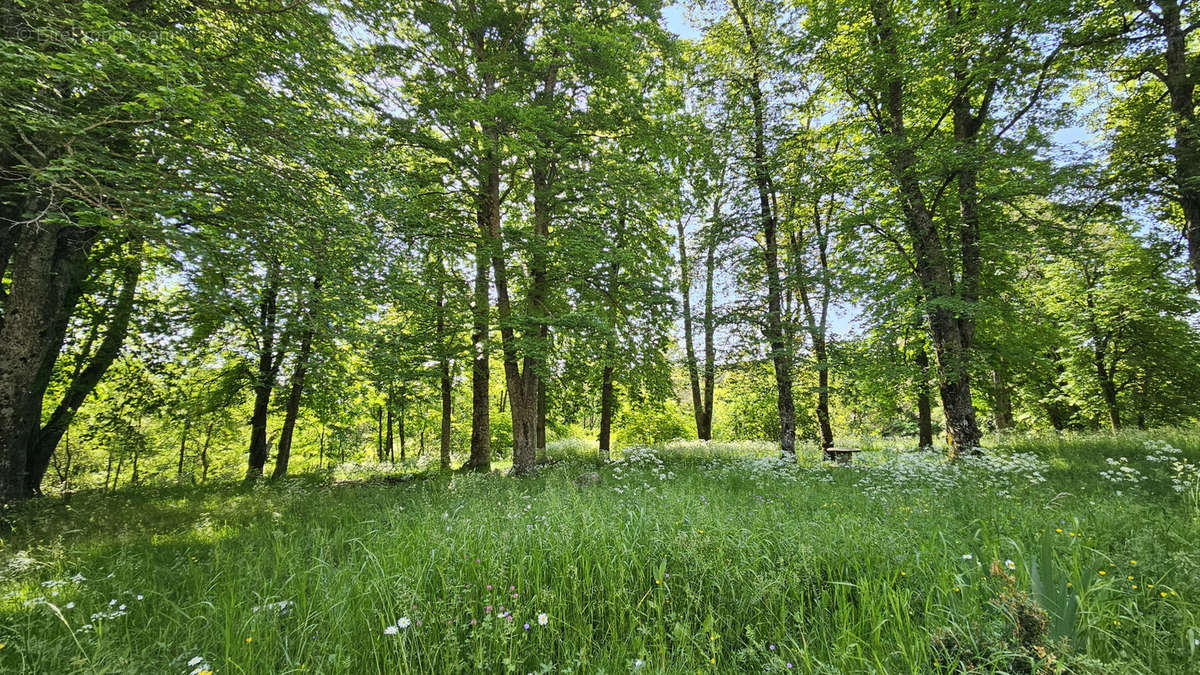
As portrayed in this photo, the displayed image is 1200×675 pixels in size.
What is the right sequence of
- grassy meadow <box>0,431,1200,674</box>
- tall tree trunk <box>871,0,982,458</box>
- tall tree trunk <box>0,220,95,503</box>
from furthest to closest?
1. tall tree trunk <box>871,0,982,458</box>
2. tall tree trunk <box>0,220,95,503</box>
3. grassy meadow <box>0,431,1200,674</box>

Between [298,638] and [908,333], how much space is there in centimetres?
1248

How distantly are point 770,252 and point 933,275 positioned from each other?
13.0 feet

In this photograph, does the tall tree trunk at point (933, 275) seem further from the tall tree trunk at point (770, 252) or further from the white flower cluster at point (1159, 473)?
the tall tree trunk at point (770, 252)

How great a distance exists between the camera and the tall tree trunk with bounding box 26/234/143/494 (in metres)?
8.77

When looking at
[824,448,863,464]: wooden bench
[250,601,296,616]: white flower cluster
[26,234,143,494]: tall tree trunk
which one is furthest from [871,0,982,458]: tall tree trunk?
[26,234,143,494]: tall tree trunk

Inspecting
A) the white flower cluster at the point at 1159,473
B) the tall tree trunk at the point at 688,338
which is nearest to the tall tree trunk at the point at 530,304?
the tall tree trunk at the point at 688,338

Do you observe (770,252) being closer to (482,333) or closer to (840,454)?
(840,454)

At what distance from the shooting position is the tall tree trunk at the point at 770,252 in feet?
39.2

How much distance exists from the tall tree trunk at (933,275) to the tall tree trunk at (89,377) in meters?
17.0

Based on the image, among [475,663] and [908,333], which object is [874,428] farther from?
[475,663]

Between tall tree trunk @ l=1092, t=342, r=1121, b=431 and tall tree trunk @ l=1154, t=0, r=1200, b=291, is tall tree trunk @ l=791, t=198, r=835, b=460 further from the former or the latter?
tall tree trunk @ l=1092, t=342, r=1121, b=431

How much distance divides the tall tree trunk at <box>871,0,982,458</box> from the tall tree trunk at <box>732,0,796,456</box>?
3056mm

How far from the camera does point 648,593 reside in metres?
2.97

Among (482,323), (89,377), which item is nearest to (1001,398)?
(482,323)
